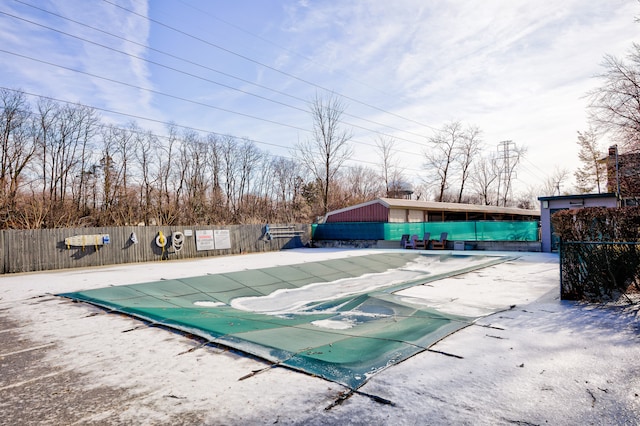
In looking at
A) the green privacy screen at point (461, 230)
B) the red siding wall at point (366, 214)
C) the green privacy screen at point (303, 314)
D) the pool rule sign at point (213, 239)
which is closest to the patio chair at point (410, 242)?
the green privacy screen at point (461, 230)

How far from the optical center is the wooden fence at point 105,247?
44.0ft

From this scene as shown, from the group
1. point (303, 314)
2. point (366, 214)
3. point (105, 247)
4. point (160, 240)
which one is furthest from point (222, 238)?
point (303, 314)

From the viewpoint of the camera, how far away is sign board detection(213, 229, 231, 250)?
A: 773 inches

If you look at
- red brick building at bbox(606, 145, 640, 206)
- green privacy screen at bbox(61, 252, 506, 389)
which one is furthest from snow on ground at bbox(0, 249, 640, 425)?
red brick building at bbox(606, 145, 640, 206)

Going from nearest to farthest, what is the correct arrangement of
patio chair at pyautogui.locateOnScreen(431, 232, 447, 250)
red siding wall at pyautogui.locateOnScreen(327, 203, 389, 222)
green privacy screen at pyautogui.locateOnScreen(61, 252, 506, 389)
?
green privacy screen at pyautogui.locateOnScreen(61, 252, 506, 389) → patio chair at pyautogui.locateOnScreen(431, 232, 447, 250) → red siding wall at pyautogui.locateOnScreen(327, 203, 389, 222)

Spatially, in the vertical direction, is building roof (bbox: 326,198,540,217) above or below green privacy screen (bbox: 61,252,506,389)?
above

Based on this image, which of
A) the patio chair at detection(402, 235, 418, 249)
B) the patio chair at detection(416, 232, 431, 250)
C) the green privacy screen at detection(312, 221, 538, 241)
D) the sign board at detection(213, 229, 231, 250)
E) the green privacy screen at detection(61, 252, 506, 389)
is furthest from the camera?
the green privacy screen at detection(312, 221, 538, 241)

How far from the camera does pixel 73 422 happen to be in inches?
100

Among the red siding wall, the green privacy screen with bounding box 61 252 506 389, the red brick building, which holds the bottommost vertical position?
the green privacy screen with bounding box 61 252 506 389

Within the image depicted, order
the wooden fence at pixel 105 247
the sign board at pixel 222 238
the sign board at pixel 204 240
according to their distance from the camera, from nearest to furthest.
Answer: the wooden fence at pixel 105 247 → the sign board at pixel 204 240 → the sign board at pixel 222 238

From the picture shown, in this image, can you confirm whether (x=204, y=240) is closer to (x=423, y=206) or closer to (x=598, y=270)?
(x=423, y=206)

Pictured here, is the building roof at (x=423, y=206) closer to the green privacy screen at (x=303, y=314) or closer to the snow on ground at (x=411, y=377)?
the green privacy screen at (x=303, y=314)

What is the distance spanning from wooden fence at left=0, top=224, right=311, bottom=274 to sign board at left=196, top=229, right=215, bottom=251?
0.08 metres

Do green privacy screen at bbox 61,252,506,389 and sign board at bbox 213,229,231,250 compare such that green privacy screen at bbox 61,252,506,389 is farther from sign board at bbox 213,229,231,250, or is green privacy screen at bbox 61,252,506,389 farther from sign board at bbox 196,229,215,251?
sign board at bbox 213,229,231,250
